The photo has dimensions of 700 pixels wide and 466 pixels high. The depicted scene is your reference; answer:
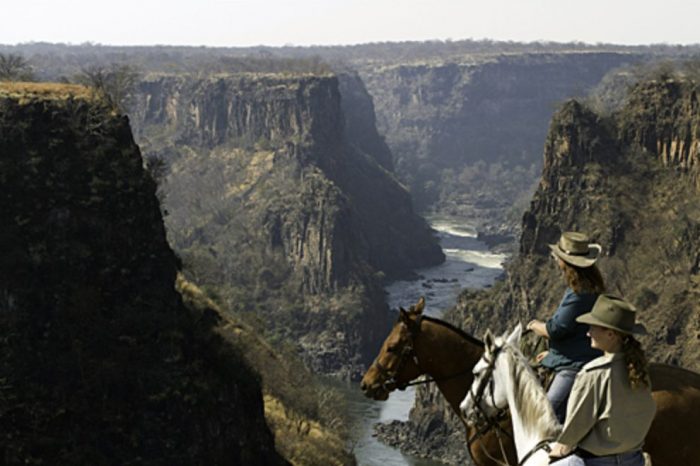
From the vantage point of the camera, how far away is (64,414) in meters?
55.6

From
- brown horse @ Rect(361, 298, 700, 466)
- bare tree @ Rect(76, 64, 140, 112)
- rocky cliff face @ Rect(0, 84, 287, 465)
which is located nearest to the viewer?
brown horse @ Rect(361, 298, 700, 466)

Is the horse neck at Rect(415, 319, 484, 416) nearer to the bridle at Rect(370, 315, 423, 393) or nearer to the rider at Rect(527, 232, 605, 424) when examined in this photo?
the bridle at Rect(370, 315, 423, 393)

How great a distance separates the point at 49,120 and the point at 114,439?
21.8 m

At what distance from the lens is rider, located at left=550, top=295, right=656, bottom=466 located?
40.6 ft

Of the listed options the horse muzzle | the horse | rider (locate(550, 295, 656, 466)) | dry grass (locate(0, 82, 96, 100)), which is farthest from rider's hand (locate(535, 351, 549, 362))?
dry grass (locate(0, 82, 96, 100))

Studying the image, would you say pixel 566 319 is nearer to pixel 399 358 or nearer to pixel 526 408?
pixel 526 408

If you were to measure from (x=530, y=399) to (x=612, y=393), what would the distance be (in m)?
2.14

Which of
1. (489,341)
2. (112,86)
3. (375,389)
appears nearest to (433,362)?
(375,389)

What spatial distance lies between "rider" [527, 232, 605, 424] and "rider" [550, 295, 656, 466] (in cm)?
202

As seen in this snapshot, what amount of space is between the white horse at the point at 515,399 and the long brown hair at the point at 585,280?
3.46 feet

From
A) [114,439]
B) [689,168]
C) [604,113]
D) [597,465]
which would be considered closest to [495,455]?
[597,465]

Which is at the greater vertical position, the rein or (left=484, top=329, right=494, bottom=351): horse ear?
(left=484, top=329, right=494, bottom=351): horse ear

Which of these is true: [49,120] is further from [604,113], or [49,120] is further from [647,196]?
[604,113]

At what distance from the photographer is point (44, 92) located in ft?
230
